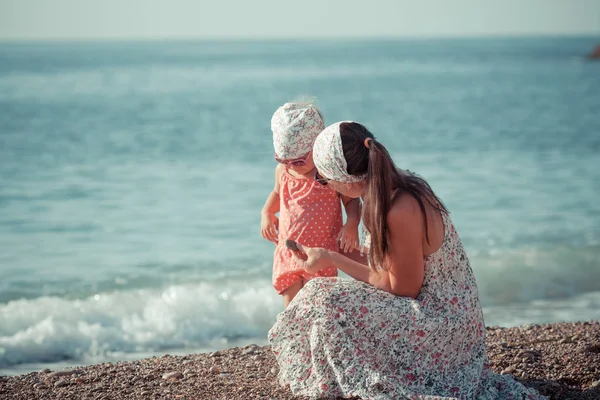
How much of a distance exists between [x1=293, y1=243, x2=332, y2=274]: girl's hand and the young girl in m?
0.29

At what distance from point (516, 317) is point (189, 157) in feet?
36.7

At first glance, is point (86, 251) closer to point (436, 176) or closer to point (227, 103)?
point (436, 176)

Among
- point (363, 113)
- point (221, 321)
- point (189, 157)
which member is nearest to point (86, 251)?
point (221, 321)

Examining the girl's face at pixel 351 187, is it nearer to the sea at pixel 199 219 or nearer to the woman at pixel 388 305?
the woman at pixel 388 305

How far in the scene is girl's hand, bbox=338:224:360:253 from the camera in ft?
13.1

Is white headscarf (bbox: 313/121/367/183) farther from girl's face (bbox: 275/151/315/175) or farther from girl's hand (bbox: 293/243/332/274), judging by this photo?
girl's face (bbox: 275/151/315/175)

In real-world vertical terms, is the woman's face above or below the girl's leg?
above

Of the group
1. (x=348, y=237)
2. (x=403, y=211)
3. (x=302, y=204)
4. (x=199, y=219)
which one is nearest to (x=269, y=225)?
(x=302, y=204)

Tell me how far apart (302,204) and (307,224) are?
0.12 metres

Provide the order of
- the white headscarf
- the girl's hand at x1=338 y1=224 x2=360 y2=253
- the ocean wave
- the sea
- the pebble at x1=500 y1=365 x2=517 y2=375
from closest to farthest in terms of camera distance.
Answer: the white headscarf, the girl's hand at x1=338 y1=224 x2=360 y2=253, the pebble at x1=500 y1=365 x2=517 y2=375, the ocean wave, the sea

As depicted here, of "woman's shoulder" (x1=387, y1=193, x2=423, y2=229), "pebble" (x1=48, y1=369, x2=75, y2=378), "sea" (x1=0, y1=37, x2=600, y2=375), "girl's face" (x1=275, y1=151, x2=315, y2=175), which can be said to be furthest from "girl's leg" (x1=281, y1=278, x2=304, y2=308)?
"sea" (x1=0, y1=37, x2=600, y2=375)

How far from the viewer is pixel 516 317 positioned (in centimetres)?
665

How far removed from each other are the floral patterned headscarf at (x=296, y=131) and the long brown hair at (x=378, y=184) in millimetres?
625

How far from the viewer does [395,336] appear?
11.6 ft
